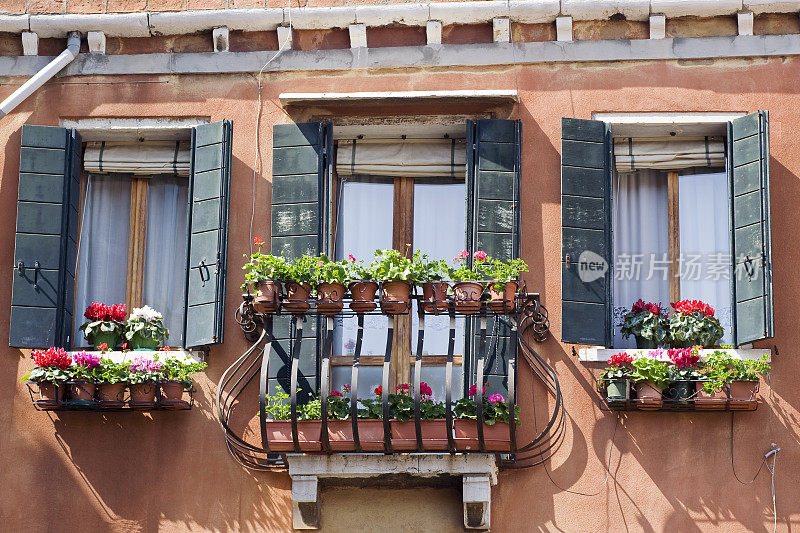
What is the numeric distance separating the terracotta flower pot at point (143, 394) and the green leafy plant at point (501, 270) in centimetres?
237

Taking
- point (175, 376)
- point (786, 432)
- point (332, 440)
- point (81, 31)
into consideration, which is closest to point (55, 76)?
point (81, 31)

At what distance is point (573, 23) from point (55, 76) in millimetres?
3852

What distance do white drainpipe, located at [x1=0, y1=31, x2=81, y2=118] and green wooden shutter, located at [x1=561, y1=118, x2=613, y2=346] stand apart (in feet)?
12.0

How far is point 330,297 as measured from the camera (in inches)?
396

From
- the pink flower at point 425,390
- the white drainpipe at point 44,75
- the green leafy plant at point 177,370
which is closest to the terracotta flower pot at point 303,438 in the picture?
the pink flower at point 425,390

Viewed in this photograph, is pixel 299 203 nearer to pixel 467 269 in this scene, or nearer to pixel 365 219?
pixel 365 219

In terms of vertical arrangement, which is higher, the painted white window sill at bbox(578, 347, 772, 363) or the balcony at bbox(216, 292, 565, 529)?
the painted white window sill at bbox(578, 347, 772, 363)

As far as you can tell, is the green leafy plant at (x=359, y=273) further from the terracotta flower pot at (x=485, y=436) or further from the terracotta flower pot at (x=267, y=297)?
the terracotta flower pot at (x=485, y=436)

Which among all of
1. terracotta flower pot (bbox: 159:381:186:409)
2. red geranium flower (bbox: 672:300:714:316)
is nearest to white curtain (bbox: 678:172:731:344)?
red geranium flower (bbox: 672:300:714:316)

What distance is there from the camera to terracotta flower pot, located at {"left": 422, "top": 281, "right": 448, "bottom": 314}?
1003 cm

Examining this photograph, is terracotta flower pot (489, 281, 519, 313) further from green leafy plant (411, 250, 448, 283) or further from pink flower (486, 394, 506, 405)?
pink flower (486, 394, 506, 405)

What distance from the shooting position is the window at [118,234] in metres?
10.7

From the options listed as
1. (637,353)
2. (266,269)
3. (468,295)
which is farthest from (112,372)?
(637,353)

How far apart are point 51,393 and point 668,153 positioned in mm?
4649
